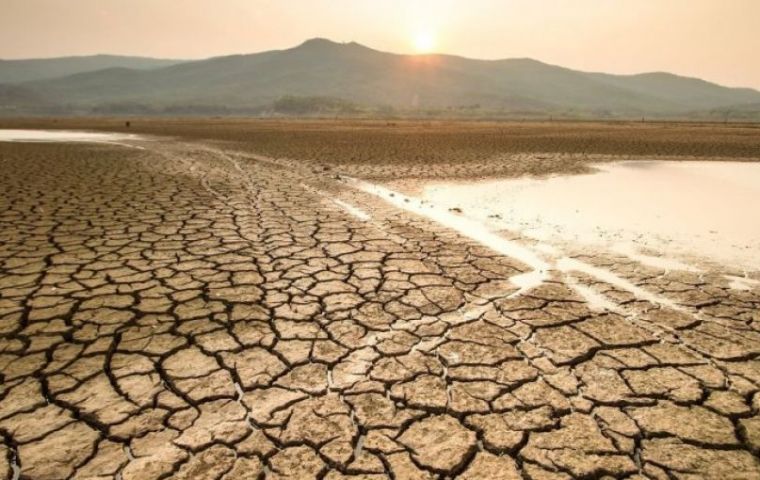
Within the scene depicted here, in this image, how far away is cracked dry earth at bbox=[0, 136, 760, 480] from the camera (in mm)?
2021

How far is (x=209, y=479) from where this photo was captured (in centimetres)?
188

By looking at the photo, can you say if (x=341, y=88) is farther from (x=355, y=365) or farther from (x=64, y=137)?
(x=355, y=365)

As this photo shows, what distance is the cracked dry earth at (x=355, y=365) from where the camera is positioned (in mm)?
2021

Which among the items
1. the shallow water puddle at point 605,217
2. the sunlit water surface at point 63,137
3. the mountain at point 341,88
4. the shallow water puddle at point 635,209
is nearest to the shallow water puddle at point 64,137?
the sunlit water surface at point 63,137

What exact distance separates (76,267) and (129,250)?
0.59 meters

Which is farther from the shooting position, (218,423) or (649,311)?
(649,311)

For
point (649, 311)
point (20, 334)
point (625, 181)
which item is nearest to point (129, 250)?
point (20, 334)

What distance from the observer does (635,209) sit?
723 centimetres

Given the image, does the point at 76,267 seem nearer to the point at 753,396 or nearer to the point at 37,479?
the point at 37,479

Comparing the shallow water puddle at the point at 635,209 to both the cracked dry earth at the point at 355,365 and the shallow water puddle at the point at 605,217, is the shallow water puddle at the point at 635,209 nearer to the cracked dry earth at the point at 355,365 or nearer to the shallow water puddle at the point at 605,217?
the shallow water puddle at the point at 605,217

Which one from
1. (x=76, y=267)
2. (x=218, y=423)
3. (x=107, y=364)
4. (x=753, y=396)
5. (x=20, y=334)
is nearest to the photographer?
(x=218, y=423)

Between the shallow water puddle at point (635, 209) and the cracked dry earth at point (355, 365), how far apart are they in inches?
32.9

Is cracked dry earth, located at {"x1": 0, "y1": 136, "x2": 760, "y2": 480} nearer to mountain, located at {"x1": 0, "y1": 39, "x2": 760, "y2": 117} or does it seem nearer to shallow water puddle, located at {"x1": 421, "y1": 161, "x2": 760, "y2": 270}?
shallow water puddle, located at {"x1": 421, "y1": 161, "x2": 760, "y2": 270}

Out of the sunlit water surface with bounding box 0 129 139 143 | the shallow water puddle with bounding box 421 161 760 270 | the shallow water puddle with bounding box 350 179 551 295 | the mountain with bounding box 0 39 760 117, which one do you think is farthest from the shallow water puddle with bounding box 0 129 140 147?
the mountain with bounding box 0 39 760 117
